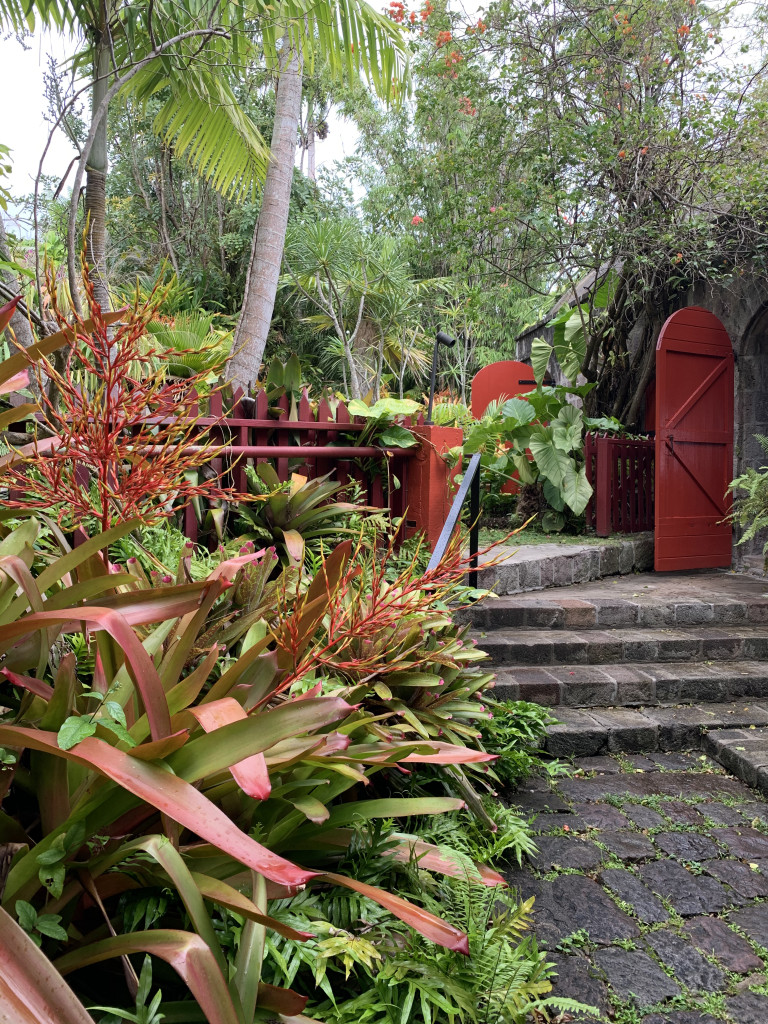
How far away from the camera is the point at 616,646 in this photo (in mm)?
4477

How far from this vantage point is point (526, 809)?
2.82m

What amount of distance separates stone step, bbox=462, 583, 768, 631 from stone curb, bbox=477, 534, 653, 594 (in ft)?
0.55

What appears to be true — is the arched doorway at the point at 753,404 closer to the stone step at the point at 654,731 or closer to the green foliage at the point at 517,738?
the stone step at the point at 654,731

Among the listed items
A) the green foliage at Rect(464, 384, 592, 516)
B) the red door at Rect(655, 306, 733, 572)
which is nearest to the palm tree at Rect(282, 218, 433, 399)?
the green foliage at Rect(464, 384, 592, 516)

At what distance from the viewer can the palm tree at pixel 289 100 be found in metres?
5.09

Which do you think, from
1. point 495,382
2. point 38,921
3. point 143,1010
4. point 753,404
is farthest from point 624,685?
point 495,382

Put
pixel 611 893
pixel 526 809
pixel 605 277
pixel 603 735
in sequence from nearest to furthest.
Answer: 1. pixel 611 893
2. pixel 526 809
3. pixel 603 735
4. pixel 605 277

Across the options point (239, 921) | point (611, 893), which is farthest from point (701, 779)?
point (239, 921)

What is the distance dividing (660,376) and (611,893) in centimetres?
526

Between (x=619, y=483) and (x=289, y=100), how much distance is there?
4.65m

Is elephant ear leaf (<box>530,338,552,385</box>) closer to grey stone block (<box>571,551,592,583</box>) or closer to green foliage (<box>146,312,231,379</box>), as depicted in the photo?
grey stone block (<box>571,551,592,583</box>)

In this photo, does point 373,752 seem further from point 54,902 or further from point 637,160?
point 637,160

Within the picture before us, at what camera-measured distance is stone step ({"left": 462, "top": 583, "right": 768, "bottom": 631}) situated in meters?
4.71

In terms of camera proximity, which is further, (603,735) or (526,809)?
(603,735)
